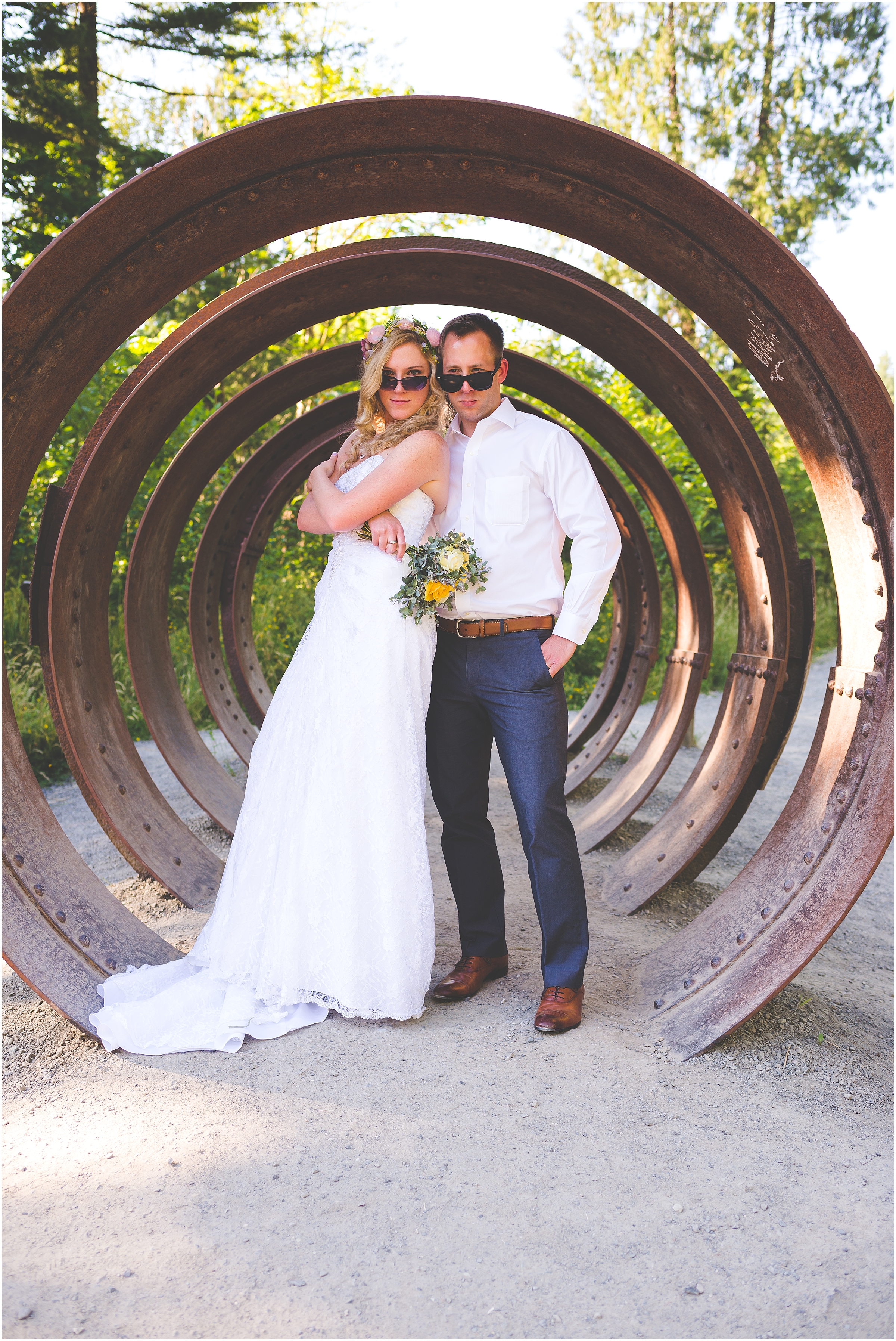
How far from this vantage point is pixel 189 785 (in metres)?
5.32

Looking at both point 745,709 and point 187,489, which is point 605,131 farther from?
point 187,489

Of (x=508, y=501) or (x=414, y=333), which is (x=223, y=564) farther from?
(x=508, y=501)

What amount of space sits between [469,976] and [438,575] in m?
1.44

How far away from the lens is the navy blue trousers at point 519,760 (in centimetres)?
330

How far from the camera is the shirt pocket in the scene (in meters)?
3.36

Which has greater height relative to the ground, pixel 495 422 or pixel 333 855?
pixel 495 422

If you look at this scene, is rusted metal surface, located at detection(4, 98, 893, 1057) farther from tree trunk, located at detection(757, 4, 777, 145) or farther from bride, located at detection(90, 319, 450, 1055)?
tree trunk, located at detection(757, 4, 777, 145)

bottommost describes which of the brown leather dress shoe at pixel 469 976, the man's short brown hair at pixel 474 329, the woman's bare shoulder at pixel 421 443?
the brown leather dress shoe at pixel 469 976

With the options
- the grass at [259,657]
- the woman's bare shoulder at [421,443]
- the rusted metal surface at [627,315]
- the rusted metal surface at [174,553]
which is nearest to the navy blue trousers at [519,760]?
the rusted metal surface at [627,315]

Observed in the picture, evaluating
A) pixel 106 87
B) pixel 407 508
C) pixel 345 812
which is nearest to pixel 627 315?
pixel 407 508

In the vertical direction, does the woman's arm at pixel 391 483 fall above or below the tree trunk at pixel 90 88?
below

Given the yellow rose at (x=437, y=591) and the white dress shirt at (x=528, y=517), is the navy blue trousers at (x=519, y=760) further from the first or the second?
the yellow rose at (x=437, y=591)

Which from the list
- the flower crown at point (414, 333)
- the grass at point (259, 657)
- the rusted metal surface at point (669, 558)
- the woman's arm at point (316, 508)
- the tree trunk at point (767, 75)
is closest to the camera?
the flower crown at point (414, 333)

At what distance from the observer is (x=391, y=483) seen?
10.8ft
